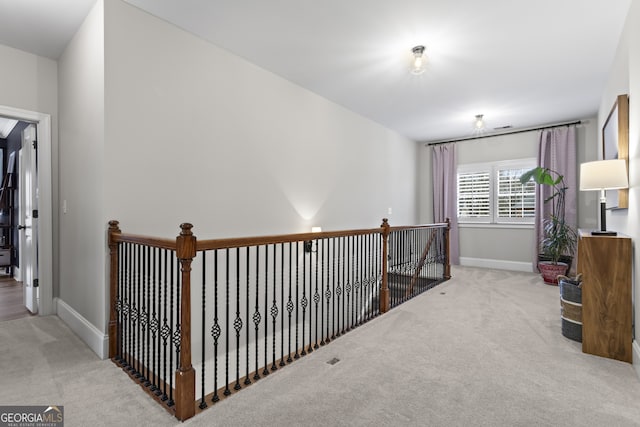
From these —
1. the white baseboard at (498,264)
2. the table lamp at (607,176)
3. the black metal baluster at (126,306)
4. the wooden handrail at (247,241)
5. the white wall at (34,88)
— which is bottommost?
the white baseboard at (498,264)

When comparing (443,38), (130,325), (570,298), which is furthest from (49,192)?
(570,298)

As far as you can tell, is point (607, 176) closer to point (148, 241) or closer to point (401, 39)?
point (401, 39)

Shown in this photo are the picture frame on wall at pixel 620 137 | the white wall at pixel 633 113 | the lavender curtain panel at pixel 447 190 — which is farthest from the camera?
the lavender curtain panel at pixel 447 190

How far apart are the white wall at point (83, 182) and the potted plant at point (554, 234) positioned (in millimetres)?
5498

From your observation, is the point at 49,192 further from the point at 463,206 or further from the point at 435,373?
the point at 463,206

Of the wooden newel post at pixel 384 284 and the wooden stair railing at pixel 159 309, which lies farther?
the wooden newel post at pixel 384 284

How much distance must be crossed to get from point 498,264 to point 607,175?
150 inches

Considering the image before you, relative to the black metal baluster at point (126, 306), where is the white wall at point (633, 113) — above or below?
above

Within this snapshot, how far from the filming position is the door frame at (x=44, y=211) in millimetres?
3117

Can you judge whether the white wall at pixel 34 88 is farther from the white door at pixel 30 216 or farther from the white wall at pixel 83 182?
the white door at pixel 30 216

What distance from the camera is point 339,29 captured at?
108 inches

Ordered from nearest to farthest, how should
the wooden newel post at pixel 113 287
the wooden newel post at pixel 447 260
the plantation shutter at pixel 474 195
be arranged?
the wooden newel post at pixel 113 287
the wooden newel post at pixel 447 260
the plantation shutter at pixel 474 195

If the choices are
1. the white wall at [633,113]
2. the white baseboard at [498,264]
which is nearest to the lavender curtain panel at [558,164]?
the white baseboard at [498,264]

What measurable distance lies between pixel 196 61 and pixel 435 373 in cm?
315
